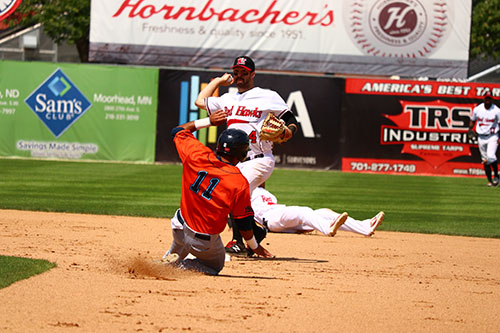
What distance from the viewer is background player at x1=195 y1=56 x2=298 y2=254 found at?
325 inches

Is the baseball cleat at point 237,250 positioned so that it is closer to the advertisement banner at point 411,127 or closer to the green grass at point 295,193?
the green grass at point 295,193

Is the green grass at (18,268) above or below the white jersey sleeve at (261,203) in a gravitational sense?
below

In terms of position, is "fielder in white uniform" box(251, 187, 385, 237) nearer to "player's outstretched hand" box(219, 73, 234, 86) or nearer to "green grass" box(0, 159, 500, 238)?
"player's outstretched hand" box(219, 73, 234, 86)

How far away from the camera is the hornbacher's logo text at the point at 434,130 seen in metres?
22.2

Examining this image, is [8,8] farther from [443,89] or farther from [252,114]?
[443,89]

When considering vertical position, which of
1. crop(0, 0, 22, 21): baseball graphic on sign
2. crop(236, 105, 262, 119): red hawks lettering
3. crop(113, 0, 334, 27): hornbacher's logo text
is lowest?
crop(236, 105, 262, 119): red hawks lettering

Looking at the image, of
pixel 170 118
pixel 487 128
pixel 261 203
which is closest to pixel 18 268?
pixel 261 203

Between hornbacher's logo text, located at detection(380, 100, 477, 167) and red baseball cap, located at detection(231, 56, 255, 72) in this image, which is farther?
hornbacher's logo text, located at detection(380, 100, 477, 167)

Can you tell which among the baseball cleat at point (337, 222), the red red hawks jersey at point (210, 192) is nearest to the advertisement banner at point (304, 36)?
the baseball cleat at point (337, 222)

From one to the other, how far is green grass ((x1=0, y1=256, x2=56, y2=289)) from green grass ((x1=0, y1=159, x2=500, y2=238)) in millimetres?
4741

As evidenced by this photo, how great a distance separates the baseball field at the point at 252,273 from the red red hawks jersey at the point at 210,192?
0.52 meters

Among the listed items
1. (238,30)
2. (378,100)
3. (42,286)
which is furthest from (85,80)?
(42,286)

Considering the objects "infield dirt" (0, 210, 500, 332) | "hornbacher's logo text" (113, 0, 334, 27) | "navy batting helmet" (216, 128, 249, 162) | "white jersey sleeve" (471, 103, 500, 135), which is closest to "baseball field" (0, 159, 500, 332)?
"infield dirt" (0, 210, 500, 332)

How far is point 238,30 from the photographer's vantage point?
2473 cm
